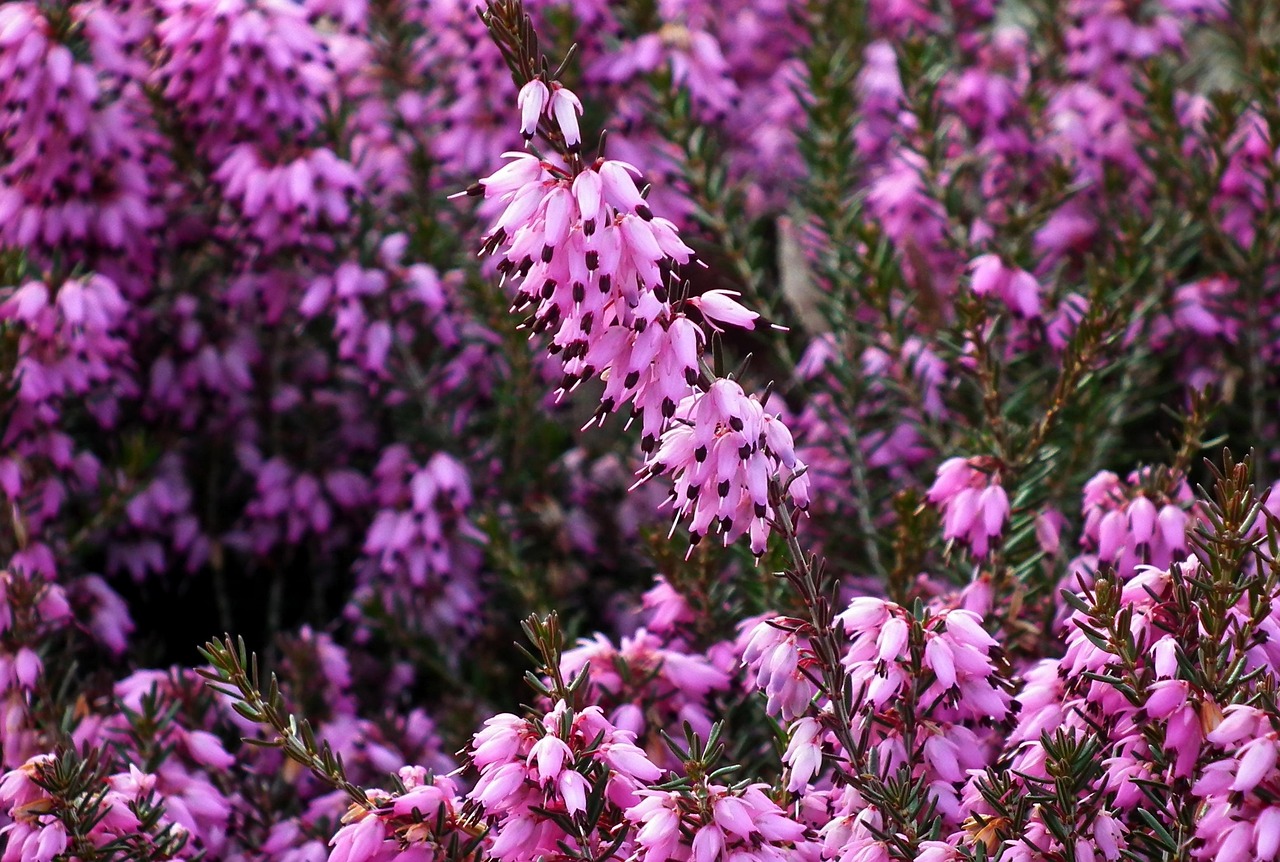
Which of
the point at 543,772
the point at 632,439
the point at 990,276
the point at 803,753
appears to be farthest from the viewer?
the point at 632,439

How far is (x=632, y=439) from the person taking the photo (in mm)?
3996

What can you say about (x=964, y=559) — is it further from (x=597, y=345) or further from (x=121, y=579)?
(x=121, y=579)

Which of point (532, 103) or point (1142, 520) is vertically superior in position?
point (532, 103)

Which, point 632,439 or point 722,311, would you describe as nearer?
point 722,311

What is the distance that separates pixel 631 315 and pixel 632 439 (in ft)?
7.26

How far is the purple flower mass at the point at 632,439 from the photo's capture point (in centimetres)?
183

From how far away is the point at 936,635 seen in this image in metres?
1.95

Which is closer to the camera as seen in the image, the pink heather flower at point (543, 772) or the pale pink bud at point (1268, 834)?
the pale pink bud at point (1268, 834)

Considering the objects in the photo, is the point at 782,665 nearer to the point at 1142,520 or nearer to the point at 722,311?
the point at 722,311

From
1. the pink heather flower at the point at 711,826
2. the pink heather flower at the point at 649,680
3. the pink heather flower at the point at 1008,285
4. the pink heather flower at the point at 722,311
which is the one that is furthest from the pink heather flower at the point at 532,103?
the pink heather flower at the point at 1008,285

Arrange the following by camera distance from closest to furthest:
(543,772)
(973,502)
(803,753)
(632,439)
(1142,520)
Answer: (543,772)
(803,753)
(1142,520)
(973,502)
(632,439)

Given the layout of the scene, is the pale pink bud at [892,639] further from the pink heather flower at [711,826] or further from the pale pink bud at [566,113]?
the pale pink bud at [566,113]

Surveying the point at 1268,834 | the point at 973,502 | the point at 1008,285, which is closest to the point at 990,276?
the point at 1008,285

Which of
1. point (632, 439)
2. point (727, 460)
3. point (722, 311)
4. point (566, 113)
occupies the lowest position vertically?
point (632, 439)
